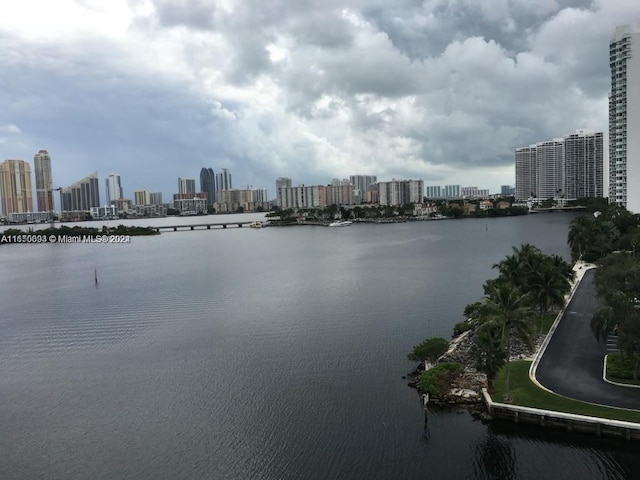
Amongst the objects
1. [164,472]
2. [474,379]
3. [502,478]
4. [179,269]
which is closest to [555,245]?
[179,269]

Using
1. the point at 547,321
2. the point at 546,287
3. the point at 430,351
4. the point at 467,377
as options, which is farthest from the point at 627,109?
the point at 467,377

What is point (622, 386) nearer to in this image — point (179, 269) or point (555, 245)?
point (179, 269)

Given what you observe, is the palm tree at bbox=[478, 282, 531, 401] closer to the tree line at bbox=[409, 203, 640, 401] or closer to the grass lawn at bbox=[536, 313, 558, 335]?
the tree line at bbox=[409, 203, 640, 401]

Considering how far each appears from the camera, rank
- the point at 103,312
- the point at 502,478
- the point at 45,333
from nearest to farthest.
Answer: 1. the point at 502,478
2. the point at 45,333
3. the point at 103,312

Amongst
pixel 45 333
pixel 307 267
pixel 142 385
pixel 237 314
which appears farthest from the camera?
pixel 307 267

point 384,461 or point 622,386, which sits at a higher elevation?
point 622,386

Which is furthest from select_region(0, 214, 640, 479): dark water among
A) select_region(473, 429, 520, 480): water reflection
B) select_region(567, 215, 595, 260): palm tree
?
select_region(567, 215, 595, 260): palm tree

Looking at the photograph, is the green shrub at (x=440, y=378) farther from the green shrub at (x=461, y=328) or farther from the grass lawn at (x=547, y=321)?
the grass lawn at (x=547, y=321)
